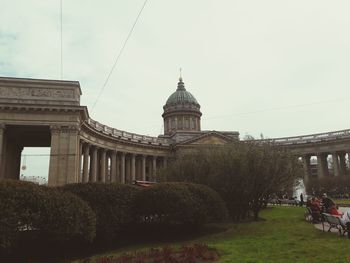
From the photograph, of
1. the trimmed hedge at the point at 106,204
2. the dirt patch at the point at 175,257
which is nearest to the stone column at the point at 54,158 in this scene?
the trimmed hedge at the point at 106,204

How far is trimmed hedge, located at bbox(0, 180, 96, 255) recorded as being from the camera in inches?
586

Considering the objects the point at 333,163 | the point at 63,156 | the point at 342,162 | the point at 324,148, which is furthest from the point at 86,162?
the point at 342,162

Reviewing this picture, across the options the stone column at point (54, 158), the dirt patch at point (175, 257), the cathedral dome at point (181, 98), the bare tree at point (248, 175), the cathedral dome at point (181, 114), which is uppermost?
the cathedral dome at point (181, 98)

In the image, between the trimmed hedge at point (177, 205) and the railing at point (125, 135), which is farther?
the railing at point (125, 135)

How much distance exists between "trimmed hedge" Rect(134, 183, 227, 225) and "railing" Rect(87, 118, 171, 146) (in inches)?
1211

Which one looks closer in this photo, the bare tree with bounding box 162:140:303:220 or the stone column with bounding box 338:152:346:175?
the bare tree with bounding box 162:140:303:220

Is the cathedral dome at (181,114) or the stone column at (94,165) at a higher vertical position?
the cathedral dome at (181,114)

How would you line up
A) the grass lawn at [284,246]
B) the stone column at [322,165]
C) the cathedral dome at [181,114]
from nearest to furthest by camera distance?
the grass lawn at [284,246] → the stone column at [322,165] → the cathedral dome at [181,114]

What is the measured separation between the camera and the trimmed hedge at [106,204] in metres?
19.7

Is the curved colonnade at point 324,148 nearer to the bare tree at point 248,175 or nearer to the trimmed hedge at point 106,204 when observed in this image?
the bare tree at point 248,175

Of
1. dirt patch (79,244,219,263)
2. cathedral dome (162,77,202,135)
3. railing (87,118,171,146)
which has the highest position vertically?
cathedral dome (162,77,202,135)

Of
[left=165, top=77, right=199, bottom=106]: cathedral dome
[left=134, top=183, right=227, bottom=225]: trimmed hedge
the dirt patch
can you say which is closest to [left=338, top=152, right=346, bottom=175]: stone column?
[left=165, top=77, right=199, bottom=106]: cathedral dome

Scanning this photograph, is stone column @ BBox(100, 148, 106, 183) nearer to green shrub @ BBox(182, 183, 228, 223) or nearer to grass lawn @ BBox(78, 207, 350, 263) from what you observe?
green shrub @ BBox(182, 183, 228, 223)

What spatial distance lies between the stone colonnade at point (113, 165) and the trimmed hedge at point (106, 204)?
26.9 metres
